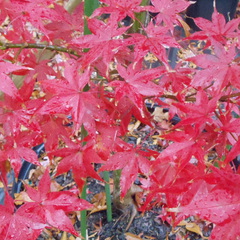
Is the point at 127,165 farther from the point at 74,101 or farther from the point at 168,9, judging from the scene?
the point at 168,9

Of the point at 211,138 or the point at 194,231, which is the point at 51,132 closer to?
the point at 211,138

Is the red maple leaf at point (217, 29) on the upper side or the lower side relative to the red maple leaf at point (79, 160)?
upper

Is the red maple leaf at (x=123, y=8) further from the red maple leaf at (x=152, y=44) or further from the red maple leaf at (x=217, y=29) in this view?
the red maple leaf at (x=217, y=29)

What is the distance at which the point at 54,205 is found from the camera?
1.97 ft

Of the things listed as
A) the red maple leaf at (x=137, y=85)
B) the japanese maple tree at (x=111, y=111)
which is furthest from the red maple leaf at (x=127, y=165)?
the red maple leaf at (x=137, y=85)

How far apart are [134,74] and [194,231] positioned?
795 mm

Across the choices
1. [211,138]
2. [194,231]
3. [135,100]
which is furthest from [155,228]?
[135,100]

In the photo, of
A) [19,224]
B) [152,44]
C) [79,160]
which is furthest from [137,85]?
[19,224]

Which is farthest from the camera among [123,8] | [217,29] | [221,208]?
[217,29]

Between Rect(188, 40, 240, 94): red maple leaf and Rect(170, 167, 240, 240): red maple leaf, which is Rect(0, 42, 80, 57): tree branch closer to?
Rect(188, 40, 240, 94): red maple leaf

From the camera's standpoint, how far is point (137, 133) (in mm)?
1582

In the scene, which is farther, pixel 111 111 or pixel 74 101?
pixel 111 111

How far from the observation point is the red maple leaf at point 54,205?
0.57m

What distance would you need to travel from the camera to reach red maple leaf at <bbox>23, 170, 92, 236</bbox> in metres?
0.57
